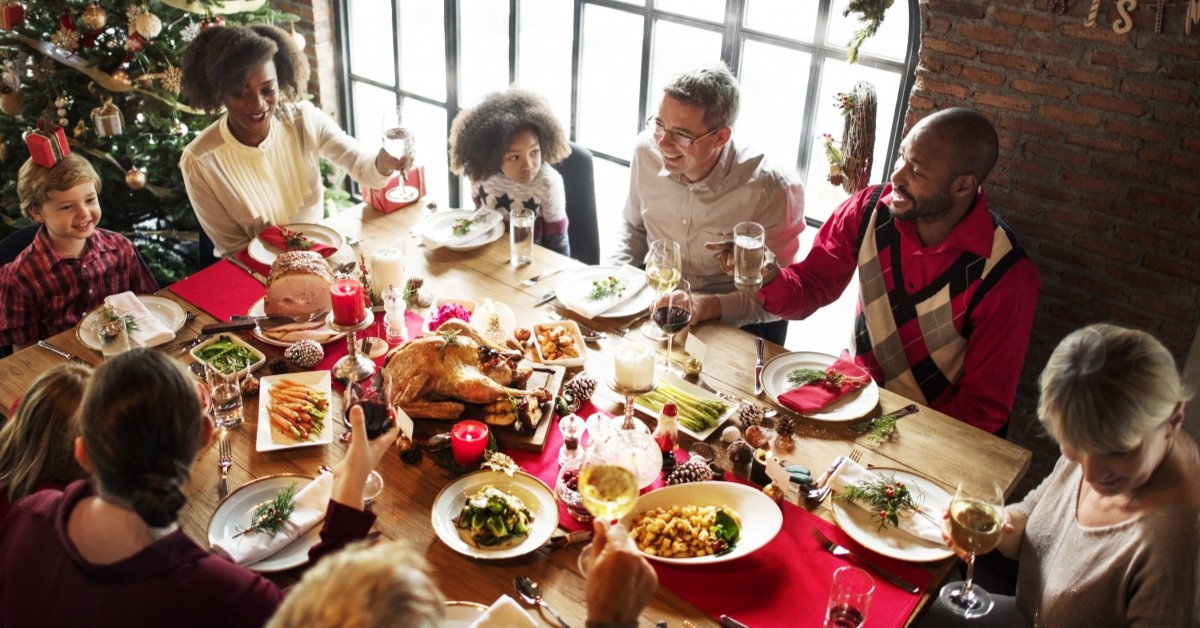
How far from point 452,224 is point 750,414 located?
150 cm

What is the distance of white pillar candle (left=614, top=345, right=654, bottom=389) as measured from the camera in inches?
95.3

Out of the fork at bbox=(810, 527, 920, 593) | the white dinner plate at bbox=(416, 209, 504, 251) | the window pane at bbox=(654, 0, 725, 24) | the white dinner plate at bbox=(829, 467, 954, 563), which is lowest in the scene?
the fork at bbox=(810, 527, 920, 593)

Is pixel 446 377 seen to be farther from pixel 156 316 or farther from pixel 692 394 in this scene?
pixel 156 316

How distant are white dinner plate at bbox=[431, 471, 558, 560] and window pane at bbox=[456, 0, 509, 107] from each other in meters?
3.26

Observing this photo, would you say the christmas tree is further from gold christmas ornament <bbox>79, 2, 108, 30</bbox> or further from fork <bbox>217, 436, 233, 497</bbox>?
fork <bbox>217, 436, 233, 497</bbox>

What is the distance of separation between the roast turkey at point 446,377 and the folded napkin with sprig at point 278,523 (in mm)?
327

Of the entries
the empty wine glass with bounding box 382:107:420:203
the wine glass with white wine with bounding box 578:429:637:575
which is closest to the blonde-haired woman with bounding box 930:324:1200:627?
the wine glass with white wine with bounding box 578:429:637:575

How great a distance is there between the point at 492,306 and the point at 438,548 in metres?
0.95

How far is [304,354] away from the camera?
2.63 m

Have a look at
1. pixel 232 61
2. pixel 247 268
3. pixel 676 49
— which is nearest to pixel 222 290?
pixel 247 268

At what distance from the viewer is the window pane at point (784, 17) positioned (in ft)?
13.2

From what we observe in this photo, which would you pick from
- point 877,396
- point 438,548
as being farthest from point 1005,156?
point 438,548

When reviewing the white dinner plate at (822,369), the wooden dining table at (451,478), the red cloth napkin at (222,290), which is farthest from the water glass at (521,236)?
the white dinner plate at (822,369)

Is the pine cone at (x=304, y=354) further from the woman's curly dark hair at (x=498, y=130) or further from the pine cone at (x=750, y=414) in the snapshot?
the woman's curly dark hair at (x=498, y=130)
